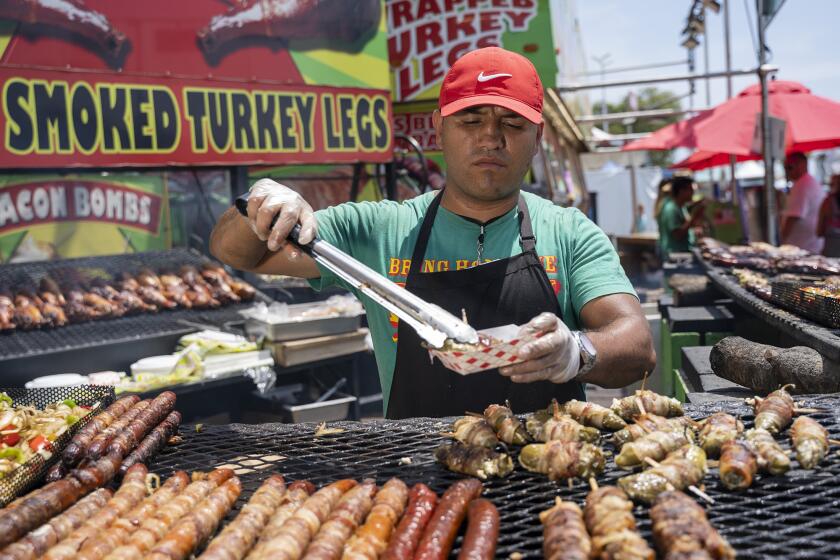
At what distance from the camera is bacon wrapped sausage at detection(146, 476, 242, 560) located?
2176 mm

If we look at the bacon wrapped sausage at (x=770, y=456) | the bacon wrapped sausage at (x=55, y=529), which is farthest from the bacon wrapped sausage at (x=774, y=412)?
the bacon wrapped sausage at (x=55, y=529)

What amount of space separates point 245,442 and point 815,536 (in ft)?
6.99

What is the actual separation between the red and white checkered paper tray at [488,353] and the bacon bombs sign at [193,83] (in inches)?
222

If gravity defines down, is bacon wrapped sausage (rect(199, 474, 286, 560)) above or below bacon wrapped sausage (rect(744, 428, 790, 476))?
below

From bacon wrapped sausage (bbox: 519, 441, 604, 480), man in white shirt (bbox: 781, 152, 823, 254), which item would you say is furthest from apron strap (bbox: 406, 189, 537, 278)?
man in white shirt (bbox: 781, 152, 823, 254)

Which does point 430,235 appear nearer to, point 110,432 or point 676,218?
point 110,432

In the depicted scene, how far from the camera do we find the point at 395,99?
1273cm

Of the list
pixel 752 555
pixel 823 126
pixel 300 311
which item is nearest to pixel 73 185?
pixel 300 311

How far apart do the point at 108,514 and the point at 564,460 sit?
1.55m

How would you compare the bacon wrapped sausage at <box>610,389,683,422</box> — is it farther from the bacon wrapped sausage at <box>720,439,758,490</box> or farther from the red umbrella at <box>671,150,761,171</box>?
the red umbrella at <box>671,150,761,171</box>

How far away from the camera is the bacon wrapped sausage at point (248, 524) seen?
7.17ft

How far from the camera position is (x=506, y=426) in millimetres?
2912

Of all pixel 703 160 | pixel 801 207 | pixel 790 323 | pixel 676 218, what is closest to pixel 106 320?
pixel 790 323

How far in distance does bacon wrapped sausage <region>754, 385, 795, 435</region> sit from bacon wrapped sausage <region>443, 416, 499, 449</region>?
1.03 metres
